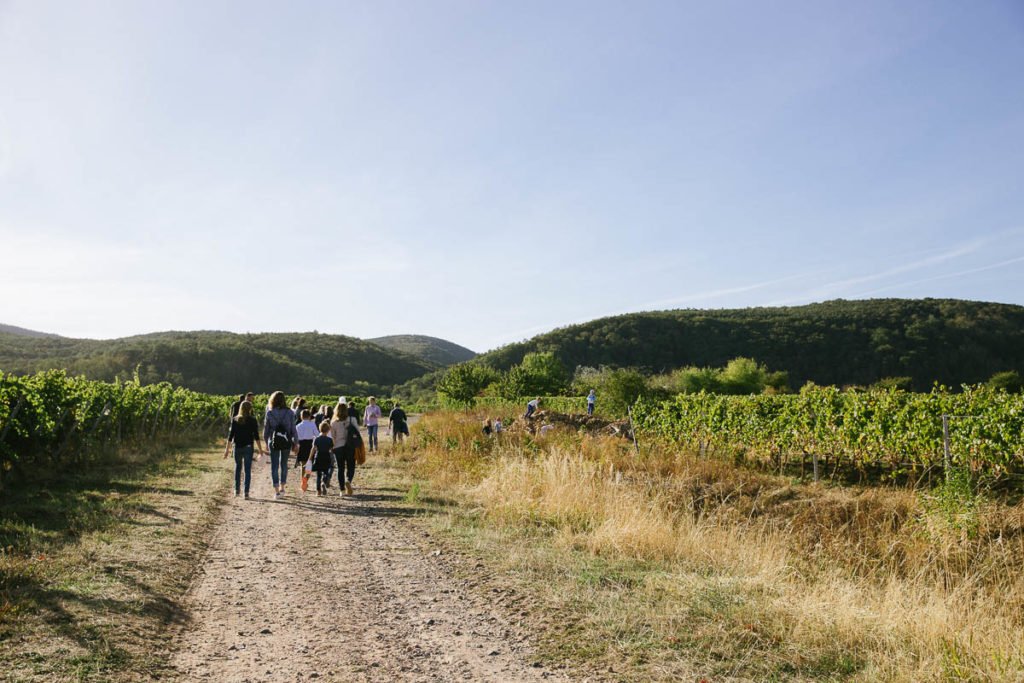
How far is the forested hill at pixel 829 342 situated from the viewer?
8106cm

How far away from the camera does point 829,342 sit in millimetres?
87875

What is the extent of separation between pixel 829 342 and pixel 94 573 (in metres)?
94.7

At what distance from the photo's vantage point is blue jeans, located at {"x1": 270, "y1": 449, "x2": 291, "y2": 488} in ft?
37.3

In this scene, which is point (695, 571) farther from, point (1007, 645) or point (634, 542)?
point (1007, 645)

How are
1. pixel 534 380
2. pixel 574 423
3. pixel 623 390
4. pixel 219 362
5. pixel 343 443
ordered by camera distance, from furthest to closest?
A: pixel 219 362
pixel 534 380
pixel 623 390
pixel 574 423
pixel 343 443

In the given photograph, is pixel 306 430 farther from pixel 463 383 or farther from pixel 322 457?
pixel 463 383

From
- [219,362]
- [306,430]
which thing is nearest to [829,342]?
[219,362]

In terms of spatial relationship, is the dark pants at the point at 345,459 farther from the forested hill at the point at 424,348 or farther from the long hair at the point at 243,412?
the forested hill at the point at 424,348

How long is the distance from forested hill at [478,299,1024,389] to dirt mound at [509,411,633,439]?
2009 inches

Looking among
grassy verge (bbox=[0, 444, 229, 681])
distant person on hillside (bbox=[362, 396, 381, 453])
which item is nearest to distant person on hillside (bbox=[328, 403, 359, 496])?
grassy verge (bbox=[0, 444, 229, 681])

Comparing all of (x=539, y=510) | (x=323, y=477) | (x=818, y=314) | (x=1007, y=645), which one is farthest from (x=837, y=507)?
(x=818, y=314)

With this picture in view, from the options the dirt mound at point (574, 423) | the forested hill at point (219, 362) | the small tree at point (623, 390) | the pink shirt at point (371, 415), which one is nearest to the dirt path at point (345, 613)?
the pink shirt at point (371, 415)

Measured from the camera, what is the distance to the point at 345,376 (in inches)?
4269

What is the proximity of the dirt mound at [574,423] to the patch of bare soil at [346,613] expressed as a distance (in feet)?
40.7
